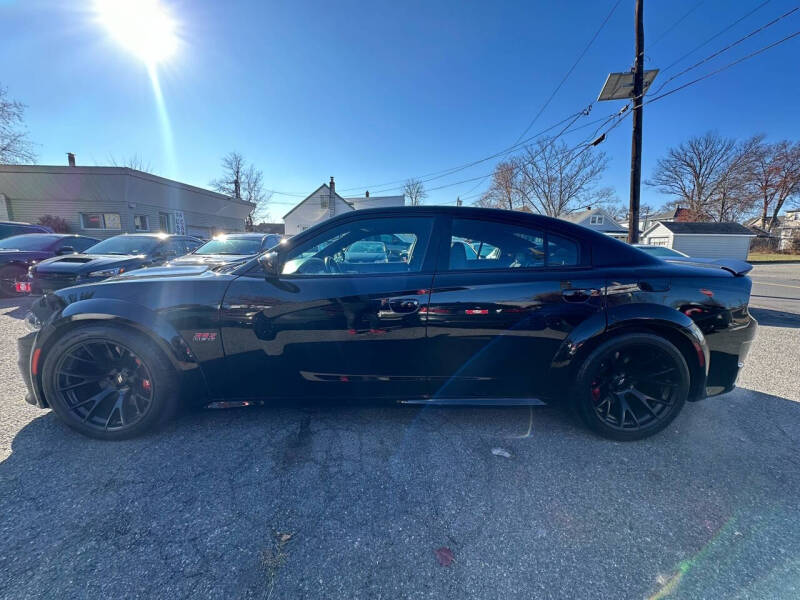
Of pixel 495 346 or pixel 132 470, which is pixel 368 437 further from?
pixel 132 470

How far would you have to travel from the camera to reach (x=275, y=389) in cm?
227

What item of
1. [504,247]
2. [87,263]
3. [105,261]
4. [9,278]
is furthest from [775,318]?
[9,278]

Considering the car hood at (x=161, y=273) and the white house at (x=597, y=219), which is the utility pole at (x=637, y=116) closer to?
the car hood at (x=161, y=273)

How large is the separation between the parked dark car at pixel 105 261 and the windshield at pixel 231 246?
0.61 m

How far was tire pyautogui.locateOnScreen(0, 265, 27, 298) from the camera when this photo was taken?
6586 mm

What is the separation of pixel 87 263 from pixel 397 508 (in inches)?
263

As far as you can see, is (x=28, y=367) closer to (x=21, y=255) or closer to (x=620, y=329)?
(x=620, y=329)

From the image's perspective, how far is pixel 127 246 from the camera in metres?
6.66

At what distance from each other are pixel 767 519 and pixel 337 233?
2.95 metres

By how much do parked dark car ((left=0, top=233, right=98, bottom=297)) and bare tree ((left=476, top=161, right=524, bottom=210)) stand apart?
77.9ft

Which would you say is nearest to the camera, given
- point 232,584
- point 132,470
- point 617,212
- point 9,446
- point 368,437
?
point 232,584

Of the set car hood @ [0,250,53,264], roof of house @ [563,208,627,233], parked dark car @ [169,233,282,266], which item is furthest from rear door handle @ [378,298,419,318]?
roof of house @ [563,208,627,233]

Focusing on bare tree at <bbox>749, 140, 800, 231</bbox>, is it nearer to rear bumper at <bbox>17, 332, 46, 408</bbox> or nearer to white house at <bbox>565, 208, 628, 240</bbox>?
white house at <bbox>565, 208, 628, 240</bbox>

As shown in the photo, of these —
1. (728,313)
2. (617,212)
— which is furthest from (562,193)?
(617,212)
